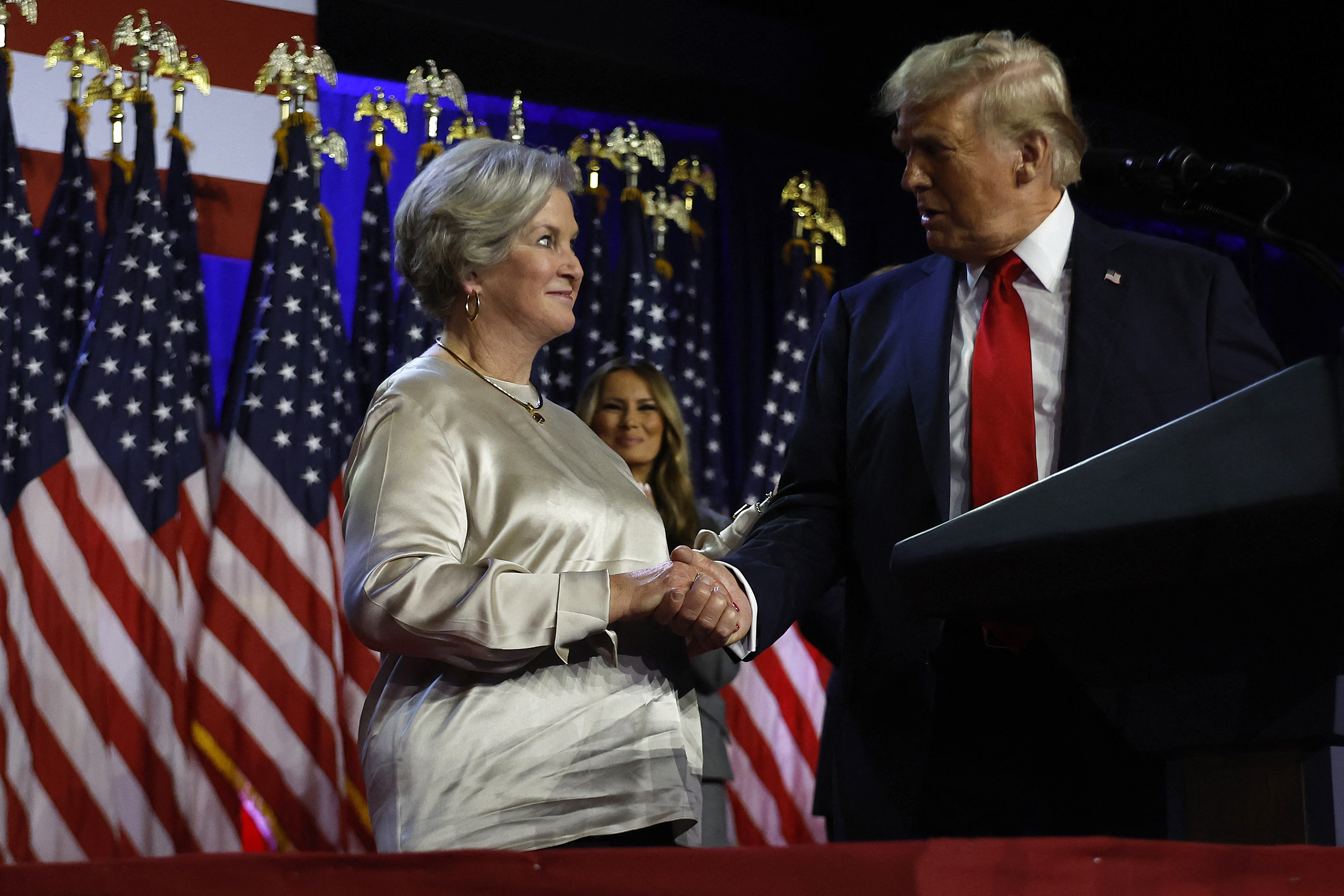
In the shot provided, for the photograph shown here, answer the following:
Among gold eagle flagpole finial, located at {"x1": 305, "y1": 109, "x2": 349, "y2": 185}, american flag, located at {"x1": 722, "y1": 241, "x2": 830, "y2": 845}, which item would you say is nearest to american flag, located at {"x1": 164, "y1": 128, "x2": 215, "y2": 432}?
gold eagle flagpole finial, located at {"x1": 305, "y1": 109, "x2": 349, "y2": 185}

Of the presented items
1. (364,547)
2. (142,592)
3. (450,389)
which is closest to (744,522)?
(450,389)

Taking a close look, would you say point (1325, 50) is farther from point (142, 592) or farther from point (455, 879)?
point (455, 879)

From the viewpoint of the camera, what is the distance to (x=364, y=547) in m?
1.42

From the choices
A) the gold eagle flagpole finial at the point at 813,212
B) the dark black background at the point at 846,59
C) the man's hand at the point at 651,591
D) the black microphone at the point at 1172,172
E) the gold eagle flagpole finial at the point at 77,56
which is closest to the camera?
the black microphone at the point at 1172,172

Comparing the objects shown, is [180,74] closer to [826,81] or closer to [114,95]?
[114,95]

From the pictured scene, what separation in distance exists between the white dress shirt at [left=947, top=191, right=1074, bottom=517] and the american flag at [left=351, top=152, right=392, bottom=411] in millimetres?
3161

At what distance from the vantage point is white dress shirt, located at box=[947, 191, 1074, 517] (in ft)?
5.10

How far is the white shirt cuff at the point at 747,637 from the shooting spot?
1.50 m

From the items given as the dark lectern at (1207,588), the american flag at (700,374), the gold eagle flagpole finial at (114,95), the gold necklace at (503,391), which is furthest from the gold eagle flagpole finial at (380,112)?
the dark lectern at (1207,588)

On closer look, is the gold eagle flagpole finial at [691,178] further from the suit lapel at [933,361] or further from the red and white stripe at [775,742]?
the suit lapel at [933,361]

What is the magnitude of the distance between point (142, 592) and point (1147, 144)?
14.4 feet

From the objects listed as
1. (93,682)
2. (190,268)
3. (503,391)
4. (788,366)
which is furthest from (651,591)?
(788,366)

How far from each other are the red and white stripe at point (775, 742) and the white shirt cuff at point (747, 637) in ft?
9.84

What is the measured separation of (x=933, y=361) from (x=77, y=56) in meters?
3.48
